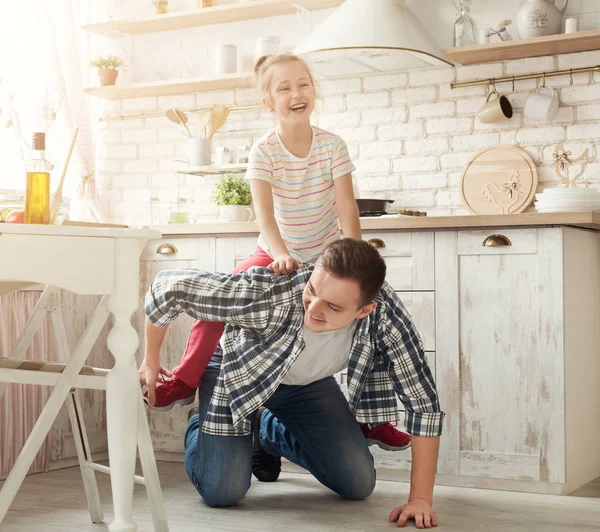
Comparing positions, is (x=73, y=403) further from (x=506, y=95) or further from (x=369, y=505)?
(x=506, y=95)

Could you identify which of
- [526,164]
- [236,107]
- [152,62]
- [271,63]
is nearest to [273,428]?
[271,63]

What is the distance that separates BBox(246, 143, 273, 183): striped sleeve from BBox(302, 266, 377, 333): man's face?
570mm

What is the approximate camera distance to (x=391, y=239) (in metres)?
3.03

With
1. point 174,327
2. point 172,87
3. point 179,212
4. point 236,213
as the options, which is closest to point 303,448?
point 174,327

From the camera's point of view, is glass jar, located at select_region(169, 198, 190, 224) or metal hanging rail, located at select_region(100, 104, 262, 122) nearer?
glass jar, located at select_region(169, 198, 190, 224)

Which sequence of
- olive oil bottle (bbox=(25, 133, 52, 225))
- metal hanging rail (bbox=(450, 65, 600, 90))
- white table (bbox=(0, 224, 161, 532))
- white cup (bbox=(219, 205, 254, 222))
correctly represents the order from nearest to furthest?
1. white table (bbox=(0, 224, 161, 532))
2. olive oil bottle (bbox=(25, 133, 52, 225))
3. metal hanging rail (bbox=(450, 65, 600, 90))
4. white cup (bbox=(219, 205, 254, 222))

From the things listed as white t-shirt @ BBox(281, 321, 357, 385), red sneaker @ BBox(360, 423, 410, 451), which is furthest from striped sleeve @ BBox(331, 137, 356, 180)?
red sneaker @ BBox(360, 423, 410, 451)

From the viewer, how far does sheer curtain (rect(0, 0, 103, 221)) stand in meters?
3.83

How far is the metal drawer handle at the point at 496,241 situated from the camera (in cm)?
287

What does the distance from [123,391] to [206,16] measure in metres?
2.52

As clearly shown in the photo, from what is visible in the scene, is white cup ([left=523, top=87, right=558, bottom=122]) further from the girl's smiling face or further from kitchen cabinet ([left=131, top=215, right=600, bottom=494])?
the girl's smiling face

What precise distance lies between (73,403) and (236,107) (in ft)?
6.76

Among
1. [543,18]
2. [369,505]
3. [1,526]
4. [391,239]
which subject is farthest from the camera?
[543,18]

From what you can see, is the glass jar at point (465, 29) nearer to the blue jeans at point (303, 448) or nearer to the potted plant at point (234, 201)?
the potted plant at point (234, 201)
